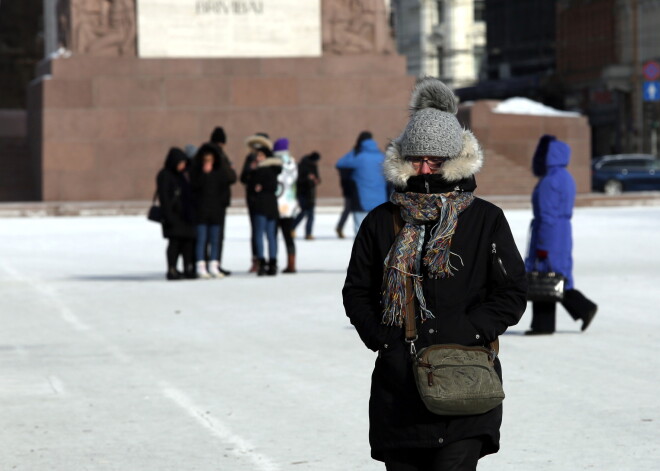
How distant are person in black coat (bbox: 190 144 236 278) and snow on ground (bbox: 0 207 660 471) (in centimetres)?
37

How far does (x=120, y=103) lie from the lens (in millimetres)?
37906

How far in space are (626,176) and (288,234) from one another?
114 ft

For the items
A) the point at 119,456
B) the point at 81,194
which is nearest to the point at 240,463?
the point at 119,456

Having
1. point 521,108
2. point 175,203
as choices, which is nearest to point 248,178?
point 175,203

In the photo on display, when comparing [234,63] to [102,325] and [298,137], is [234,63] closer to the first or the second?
[298,137]

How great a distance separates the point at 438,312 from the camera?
196 inches

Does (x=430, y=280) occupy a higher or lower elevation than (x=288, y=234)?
higher

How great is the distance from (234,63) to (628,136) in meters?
41.9

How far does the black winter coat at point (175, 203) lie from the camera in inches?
744

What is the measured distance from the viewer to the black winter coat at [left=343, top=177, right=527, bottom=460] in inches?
193

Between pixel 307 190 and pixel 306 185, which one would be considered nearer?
pixel 307 190

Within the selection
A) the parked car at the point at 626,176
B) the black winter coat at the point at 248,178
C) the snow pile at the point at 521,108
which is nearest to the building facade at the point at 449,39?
the parked car at the point at 626,176

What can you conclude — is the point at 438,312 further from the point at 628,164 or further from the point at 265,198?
the point at 628,164

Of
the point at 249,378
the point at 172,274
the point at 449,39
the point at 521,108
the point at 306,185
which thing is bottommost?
the point at 172,274
